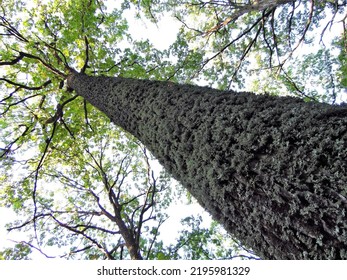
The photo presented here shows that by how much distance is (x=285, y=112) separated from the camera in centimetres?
193

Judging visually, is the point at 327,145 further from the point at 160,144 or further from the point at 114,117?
the point at 114,117

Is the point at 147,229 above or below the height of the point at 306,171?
above

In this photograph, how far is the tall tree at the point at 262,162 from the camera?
4.46 ft

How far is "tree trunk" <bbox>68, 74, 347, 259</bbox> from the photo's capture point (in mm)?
1353

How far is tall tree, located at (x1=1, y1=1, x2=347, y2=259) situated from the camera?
1358mm

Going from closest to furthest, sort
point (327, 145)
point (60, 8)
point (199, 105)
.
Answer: point (327, 145), point (199, 105), point (60, 8)

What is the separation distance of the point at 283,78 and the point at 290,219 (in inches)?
330

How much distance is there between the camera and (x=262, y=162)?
5.71 ft

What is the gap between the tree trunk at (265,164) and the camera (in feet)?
4.44

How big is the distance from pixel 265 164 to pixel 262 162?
3 cm

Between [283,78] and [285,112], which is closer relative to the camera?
[285,112]

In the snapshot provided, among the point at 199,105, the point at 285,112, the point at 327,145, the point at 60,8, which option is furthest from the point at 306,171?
the point at 60,8

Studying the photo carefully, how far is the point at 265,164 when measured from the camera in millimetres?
1713

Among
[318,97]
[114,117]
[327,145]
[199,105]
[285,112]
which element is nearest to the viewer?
[327,145]
